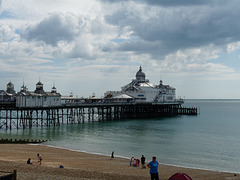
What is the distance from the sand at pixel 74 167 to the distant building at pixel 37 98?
52.8ft

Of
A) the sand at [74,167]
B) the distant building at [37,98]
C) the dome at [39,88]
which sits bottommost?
the sand at [74,167]

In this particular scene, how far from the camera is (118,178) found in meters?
13.0

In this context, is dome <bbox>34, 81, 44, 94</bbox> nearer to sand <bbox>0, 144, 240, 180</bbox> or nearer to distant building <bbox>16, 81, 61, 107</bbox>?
distant building <bbox>16, 81, 61, 107</bbox>

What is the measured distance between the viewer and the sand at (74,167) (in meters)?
13.2

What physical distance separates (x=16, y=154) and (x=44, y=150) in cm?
341

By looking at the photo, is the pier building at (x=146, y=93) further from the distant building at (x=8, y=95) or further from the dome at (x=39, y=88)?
the dome at (x=39, y=88)

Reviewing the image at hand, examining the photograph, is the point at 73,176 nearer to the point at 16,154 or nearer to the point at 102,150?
the point at 16,154

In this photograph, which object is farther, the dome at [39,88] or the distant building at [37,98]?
the dome at [39,88]

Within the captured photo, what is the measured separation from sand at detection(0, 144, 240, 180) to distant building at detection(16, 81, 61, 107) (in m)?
16.1

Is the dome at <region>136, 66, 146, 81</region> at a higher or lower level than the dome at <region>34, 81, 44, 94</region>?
higher

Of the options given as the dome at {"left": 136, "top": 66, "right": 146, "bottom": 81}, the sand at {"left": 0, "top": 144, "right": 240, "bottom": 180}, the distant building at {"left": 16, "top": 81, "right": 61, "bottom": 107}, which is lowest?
the sand at {"left": 0, "top": 144, "right": 240, "bottom": 180}

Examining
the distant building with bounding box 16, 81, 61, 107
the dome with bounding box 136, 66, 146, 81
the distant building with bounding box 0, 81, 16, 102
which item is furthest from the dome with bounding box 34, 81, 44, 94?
the dome with bounding box 136, 66, 146, 81

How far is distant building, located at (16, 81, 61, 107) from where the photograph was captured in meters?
43.7

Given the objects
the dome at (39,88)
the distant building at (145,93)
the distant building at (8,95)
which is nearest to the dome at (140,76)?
the distant building at (145,93)
